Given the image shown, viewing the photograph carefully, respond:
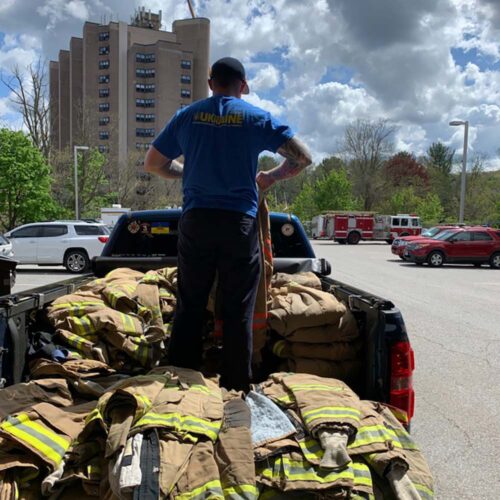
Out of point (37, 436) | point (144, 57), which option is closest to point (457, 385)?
point (37, 436)

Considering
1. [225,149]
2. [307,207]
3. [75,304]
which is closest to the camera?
[225,149]

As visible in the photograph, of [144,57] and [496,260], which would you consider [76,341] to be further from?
[144,57]

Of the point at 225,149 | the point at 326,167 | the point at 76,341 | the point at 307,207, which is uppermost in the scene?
the point at 326,167

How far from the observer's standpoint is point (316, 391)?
225cm

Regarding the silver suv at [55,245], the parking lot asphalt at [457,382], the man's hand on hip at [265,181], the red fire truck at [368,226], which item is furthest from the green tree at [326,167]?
the man's hand on hip at [265,181]

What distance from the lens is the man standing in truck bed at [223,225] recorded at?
2.57m

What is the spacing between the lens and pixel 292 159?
2.84 meters

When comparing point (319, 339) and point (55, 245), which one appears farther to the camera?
point (55, 245)

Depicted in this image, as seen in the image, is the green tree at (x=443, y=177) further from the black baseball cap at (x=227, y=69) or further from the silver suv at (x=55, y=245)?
the black baseball cap at (x=227, y=69)

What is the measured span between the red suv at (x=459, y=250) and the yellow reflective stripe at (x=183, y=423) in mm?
21368

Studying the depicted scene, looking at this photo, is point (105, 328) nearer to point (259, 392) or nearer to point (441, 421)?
point (259, 392)

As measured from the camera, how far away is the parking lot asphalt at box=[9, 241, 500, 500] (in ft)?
11.8

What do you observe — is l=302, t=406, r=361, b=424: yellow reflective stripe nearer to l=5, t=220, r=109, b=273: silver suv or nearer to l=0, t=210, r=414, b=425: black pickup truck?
l=0, t=210, r=414, b=425: black pickup truck

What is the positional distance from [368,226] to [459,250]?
24.8 metres
